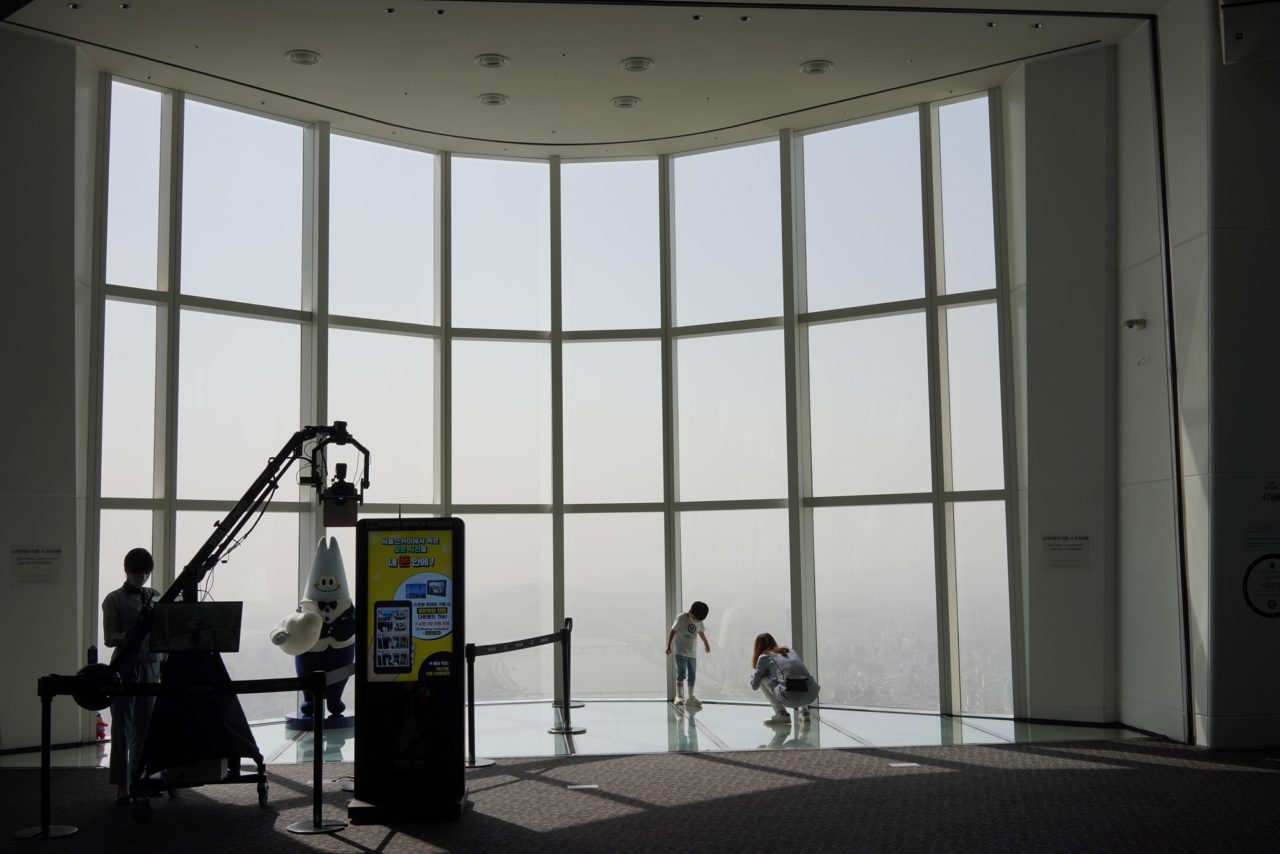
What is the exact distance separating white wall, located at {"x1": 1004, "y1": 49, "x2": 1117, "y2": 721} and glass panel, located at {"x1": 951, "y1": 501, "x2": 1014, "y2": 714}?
0.37 metres

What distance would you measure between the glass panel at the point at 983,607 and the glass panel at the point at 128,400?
7507 millimetres

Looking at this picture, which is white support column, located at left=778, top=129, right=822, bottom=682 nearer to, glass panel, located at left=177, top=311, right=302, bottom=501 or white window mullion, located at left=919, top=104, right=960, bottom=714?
white window mullion, located at left=919, top=104, right=960, bottom=714

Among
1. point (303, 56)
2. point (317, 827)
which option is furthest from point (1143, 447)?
point (303, 56)

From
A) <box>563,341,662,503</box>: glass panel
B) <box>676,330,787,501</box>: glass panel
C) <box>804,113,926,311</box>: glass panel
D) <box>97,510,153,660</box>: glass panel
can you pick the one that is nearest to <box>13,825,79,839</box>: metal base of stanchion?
<box>97,510,153,660</box>: glass panel

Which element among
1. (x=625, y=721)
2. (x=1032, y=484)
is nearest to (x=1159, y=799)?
(x=1032, y=484)

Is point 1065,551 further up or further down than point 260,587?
further up

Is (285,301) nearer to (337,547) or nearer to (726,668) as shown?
(337,547)

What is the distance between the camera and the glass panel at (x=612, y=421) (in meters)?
12.2

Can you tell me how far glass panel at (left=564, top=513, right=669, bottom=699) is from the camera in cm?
1194

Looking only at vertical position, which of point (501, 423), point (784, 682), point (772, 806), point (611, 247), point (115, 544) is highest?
point (611, 247)

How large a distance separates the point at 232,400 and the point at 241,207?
1.88 m

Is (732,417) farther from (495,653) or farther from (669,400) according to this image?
(495,653)

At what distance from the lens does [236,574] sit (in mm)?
10719

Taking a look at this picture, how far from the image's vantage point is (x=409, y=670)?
Result: 660 centimetres
